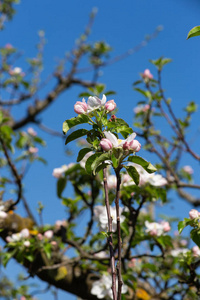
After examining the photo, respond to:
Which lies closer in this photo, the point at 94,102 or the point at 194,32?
the point at 194,32

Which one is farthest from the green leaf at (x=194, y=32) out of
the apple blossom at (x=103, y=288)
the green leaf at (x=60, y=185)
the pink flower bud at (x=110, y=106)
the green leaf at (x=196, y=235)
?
the green leaf at (x=60, y=185)

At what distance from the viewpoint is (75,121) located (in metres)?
1.13

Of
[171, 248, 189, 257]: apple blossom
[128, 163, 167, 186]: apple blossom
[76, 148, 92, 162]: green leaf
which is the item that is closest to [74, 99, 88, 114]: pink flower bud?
[76, 148, 92, 162]: green leaf

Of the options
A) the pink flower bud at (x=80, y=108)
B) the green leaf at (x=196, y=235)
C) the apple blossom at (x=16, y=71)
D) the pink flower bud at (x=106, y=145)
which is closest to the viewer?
the pink flower bud at (x=106, y=145)

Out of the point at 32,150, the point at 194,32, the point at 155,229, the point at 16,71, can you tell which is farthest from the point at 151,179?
the point at 16,71

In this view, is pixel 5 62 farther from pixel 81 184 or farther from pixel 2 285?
pixel 81 184

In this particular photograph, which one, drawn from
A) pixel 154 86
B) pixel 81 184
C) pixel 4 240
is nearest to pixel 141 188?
pixel 81 184

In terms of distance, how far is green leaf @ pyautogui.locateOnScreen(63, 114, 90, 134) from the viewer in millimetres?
1113

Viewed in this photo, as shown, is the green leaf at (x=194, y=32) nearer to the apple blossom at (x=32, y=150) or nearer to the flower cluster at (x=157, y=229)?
the flower cluster at (x=157, y=229)

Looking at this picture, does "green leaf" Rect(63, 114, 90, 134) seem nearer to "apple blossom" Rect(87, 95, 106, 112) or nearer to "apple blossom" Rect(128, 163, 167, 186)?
"apple blossom" Rect(87, 95, 106, 112)

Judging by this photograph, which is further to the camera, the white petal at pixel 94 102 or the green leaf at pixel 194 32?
the white petal at pixel 94 102

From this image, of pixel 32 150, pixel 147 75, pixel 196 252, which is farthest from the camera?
pixel 32 150

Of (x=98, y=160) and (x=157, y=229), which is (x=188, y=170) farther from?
(x=98, y=160)

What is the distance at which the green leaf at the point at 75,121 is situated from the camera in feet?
3.65
